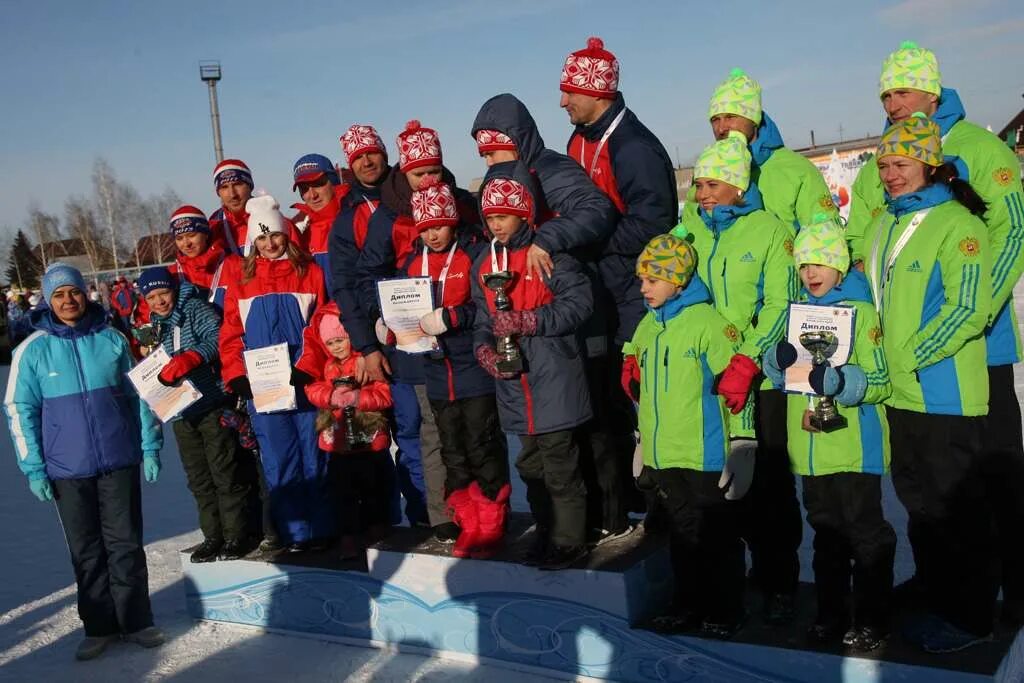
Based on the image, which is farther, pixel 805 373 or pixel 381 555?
pixel 381 555

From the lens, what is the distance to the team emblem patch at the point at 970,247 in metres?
3.13

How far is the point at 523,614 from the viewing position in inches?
162

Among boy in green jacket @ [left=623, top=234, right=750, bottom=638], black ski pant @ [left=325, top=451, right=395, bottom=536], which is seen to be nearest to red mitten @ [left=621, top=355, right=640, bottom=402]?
boy in green jacket @ [left=623, top=234, right=750, bottom=638]

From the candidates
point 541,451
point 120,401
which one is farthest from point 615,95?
point 120,401

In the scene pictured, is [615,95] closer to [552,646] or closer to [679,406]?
[679,406]

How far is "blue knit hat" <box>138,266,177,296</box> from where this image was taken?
4992 millimetres

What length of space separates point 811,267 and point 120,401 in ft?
11.4

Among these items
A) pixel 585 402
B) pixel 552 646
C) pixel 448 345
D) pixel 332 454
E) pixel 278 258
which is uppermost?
pixel 278 258

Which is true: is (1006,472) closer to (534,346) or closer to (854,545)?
(854,545)

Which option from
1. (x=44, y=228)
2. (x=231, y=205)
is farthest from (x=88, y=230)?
(x=231, y=205)

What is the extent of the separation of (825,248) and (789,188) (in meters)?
0.67

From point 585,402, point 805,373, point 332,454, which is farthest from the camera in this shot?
point 332,454

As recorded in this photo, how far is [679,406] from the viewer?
3.58m

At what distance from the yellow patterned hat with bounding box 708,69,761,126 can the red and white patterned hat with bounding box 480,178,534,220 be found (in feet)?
3.06
